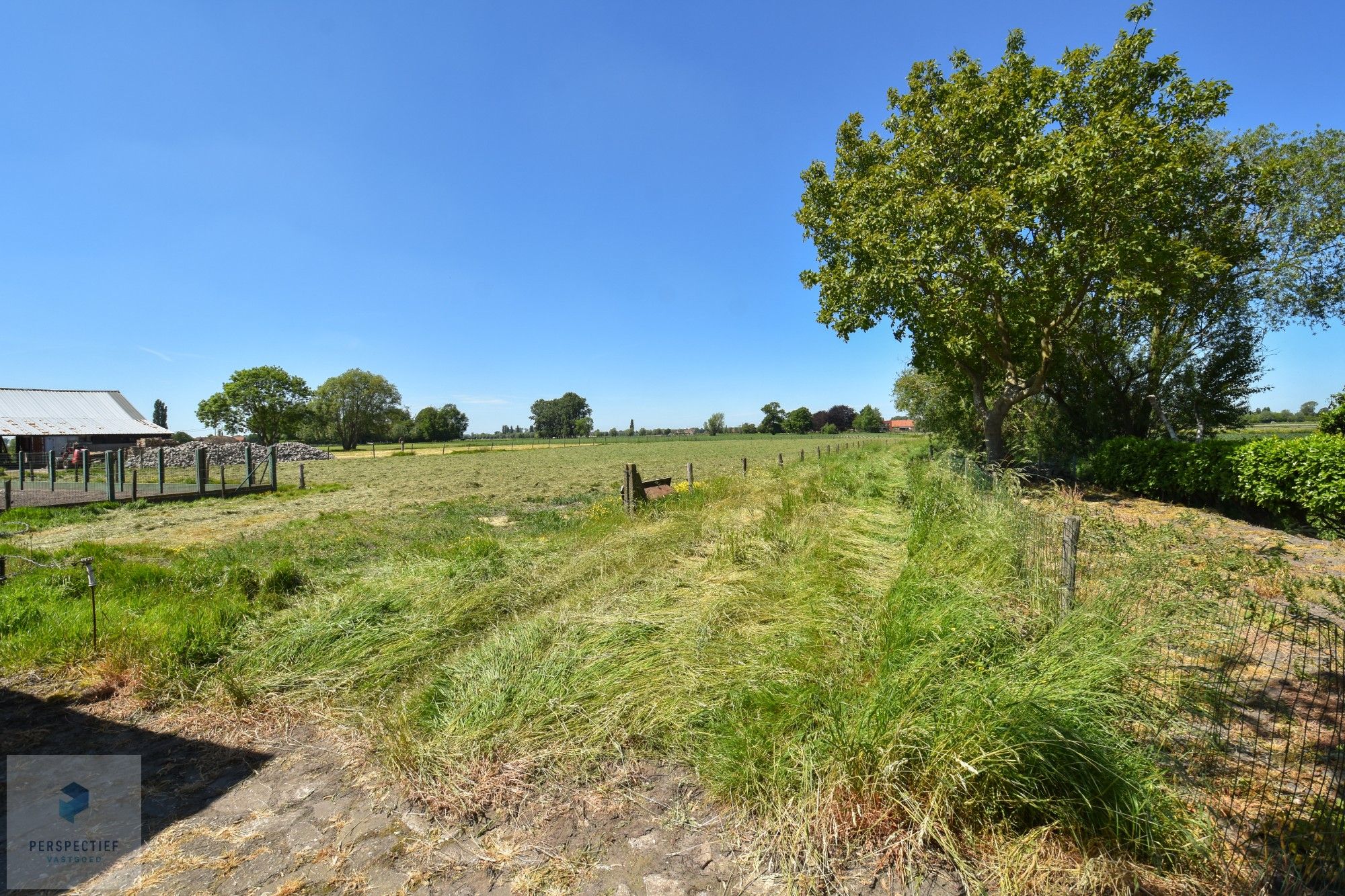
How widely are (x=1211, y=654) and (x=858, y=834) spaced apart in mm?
3507

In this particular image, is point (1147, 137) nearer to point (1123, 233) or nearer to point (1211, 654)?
point (1123, 233)

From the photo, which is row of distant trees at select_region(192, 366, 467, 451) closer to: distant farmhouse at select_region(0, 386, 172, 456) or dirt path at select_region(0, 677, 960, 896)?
distant farmhouse at select_region(0, 386, 172, 456)

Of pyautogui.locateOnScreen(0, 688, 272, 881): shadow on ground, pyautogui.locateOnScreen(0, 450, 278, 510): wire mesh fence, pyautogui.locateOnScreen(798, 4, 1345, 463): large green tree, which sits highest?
pyautogui.locateOnScreen(798, 4, 1345, 463): large green tree

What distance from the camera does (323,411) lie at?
81125 mm

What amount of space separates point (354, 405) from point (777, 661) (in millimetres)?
94314

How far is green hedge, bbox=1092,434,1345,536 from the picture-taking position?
368 inches

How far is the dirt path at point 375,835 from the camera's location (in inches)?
94.7

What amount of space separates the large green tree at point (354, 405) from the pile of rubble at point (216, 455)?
2779 cm

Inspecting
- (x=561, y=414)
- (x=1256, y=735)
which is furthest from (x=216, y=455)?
(x=561, y=414)

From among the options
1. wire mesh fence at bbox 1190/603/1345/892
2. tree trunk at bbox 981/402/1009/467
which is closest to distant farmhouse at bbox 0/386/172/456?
tree trunk at bbox 981/402/1009/467

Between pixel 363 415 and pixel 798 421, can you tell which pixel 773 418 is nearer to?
pixel 798 421

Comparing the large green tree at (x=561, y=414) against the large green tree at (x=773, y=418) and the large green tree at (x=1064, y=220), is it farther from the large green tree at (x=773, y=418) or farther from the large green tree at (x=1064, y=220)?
the large green tree at (x=1064, y=220)

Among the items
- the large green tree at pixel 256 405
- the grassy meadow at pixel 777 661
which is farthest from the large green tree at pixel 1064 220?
the large green tree at pixel 256 405

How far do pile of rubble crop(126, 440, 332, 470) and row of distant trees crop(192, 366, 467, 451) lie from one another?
837cm
